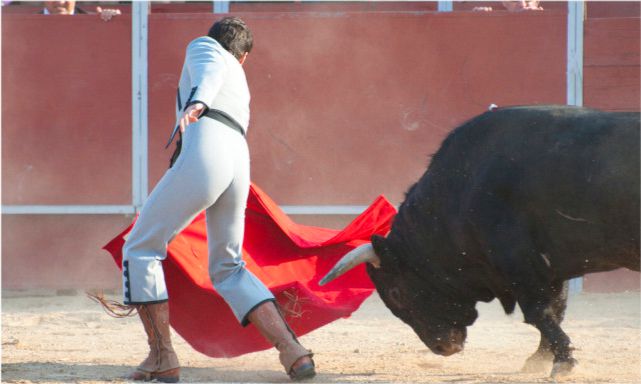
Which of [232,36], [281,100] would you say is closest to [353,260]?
[232,36]

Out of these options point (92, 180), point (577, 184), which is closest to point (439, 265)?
point (577, 184)

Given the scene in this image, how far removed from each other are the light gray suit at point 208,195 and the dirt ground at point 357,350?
0.42 m

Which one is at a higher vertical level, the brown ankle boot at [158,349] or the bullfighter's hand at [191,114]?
the bullfighter's hand at [191,114]

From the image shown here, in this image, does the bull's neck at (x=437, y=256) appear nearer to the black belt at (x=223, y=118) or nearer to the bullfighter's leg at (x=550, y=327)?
the bullfighter's leg at (x=550, y=327)

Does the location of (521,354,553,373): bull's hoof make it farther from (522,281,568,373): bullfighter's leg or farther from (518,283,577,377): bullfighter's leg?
(518,283,577,377): bullfighter's leg

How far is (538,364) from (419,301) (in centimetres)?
56

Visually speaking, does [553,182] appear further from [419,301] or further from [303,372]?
[303,372]

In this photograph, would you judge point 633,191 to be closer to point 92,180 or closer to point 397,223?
point 397,223

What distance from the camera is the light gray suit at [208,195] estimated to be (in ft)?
13.0

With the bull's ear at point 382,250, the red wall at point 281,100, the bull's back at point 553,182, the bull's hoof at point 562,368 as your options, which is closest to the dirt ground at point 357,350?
the bull's hoof at point 562,368

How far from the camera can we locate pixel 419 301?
4.62m

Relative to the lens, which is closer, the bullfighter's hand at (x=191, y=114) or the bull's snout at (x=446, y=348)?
the bullfighter's hand at (x=191, y=114)

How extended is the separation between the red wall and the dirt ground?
0.92 meters

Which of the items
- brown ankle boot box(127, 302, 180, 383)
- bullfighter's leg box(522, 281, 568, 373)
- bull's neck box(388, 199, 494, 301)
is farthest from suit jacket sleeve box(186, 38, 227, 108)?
bullfighter's leg box(522, 281, 568, 373)
